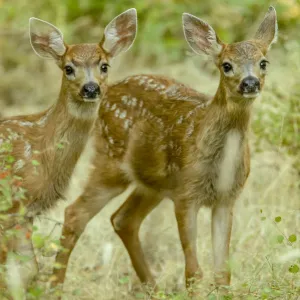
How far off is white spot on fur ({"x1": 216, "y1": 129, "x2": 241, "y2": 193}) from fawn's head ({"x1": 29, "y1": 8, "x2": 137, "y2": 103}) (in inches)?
37.0

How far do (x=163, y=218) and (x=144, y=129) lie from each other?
1582 mm

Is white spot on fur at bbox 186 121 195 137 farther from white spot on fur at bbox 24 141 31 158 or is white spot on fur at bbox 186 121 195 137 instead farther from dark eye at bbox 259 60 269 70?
white spot on fur at bbox 24 141 31 158

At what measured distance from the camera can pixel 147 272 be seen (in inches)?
331

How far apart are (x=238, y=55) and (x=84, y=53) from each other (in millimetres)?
Result: 1058

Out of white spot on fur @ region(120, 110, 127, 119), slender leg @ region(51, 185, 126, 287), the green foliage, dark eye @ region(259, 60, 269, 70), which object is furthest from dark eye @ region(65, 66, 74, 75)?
the green foliage

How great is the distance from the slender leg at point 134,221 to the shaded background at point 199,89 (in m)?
0.15

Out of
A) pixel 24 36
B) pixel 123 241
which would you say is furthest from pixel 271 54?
pixel 123 241

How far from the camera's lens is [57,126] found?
24.8 feet

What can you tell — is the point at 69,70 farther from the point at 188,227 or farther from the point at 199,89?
the point at 199,89

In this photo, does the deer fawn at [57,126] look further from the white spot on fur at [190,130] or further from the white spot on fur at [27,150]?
the white spot on fur at [190,130]

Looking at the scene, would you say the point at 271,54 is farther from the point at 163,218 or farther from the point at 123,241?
the point at 123,241

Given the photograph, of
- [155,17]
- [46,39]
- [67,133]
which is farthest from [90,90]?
[155,17]

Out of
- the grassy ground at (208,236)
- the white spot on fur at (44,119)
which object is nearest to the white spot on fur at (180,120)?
the grassy ground at (208,236)

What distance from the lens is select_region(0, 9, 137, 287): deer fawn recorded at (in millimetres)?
7297
